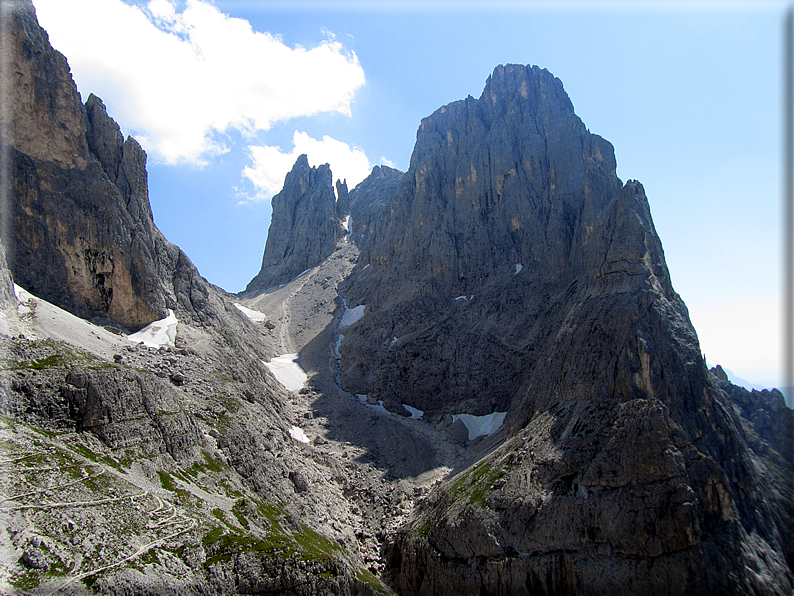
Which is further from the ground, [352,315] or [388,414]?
[352,315]

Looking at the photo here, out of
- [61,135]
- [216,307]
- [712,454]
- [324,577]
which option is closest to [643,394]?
[712,454]

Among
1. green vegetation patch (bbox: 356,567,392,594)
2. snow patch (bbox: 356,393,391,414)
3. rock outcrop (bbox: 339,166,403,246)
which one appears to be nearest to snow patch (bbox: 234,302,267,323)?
snow patch (bbox: 356,393,391,414)

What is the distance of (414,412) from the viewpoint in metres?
95.4

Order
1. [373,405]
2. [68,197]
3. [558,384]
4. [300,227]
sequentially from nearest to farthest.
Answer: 1. [558,384]
2. [68,197]
3. [373,405]
4. [300,227]

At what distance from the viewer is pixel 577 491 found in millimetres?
47188

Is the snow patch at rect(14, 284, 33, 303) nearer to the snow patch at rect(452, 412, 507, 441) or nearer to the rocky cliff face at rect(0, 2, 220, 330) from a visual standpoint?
the rocky cliff face at rect(0, 2, 220, 330)

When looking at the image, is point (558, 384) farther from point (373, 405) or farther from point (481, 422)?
point (373, 405)

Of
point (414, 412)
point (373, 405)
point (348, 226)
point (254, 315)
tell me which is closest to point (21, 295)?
point (373, 405)

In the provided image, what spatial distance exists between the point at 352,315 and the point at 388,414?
39699 mm

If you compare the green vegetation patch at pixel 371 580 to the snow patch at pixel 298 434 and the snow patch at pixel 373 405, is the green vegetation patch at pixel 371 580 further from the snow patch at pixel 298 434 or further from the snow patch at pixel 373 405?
the snow patch at pixel 373 405

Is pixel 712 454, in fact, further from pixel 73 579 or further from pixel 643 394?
pixel 73 579

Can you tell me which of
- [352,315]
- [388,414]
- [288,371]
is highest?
[352,315]

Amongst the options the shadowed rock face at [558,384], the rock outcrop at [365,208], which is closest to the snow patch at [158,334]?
the shadowed rock face at [558,384]

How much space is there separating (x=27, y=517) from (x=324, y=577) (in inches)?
798
